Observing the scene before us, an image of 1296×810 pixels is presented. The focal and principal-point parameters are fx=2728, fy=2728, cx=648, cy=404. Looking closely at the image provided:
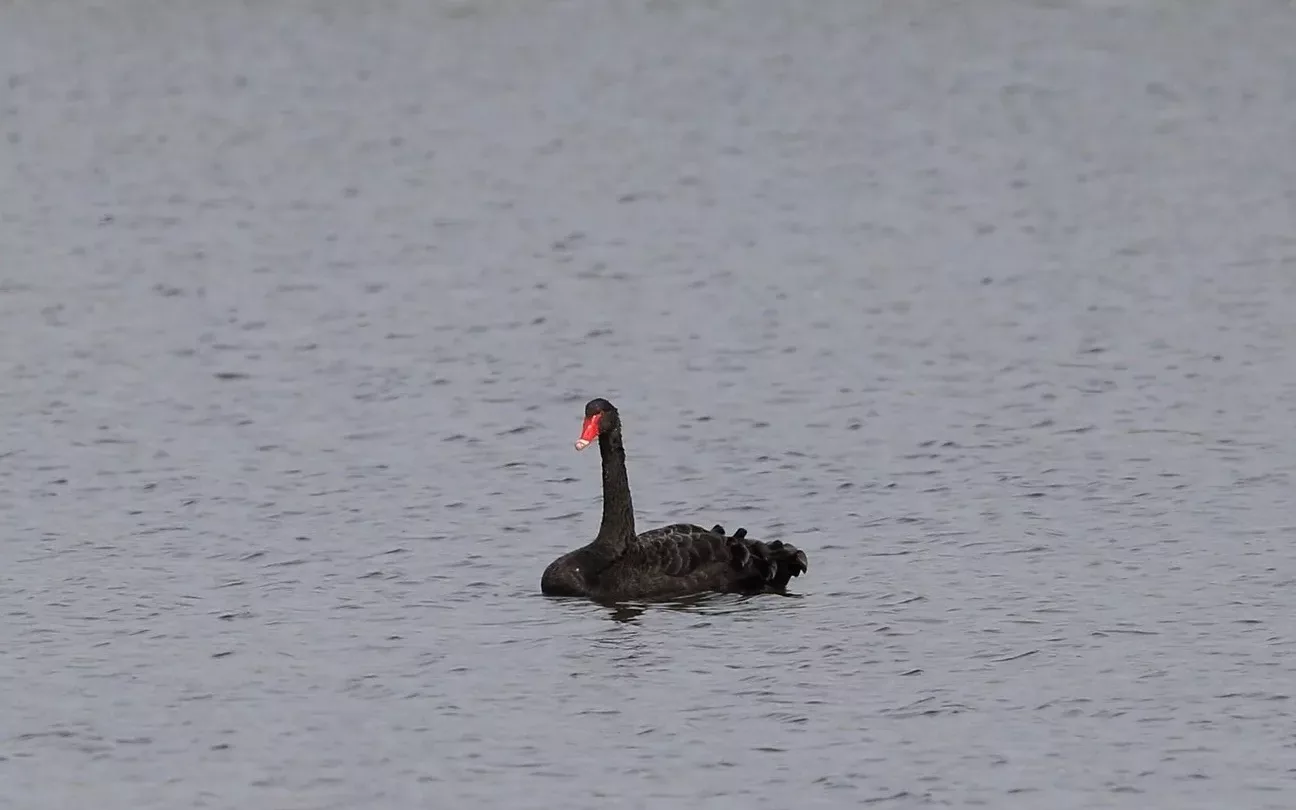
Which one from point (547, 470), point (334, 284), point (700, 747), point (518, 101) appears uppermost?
point (518, 101)

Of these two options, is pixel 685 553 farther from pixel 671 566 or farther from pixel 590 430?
pixel 590 430

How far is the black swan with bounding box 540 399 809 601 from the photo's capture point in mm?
13789

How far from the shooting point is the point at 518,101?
3609 centimetres

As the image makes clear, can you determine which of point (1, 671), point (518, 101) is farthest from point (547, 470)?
point (518, 101)

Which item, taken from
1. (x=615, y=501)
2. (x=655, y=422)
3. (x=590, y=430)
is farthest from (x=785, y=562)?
(x=655, y=422)

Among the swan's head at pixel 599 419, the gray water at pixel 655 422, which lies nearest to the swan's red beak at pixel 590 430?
the swan's head at pixel 599 419

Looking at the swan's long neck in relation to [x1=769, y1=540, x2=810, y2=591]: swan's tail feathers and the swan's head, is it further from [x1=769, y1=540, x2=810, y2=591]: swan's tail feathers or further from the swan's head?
[x1=769, y1=540, x2=810, y2=591]: swan's tail feathers

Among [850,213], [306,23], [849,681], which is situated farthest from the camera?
[306,23]

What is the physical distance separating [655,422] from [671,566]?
177 inches

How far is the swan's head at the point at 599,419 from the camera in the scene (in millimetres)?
14414

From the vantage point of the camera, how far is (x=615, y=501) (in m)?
14.4

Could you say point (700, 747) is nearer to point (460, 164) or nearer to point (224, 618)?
point (224, 618)

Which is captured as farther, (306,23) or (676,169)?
(306,23)

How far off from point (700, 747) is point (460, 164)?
20977 millimetres
